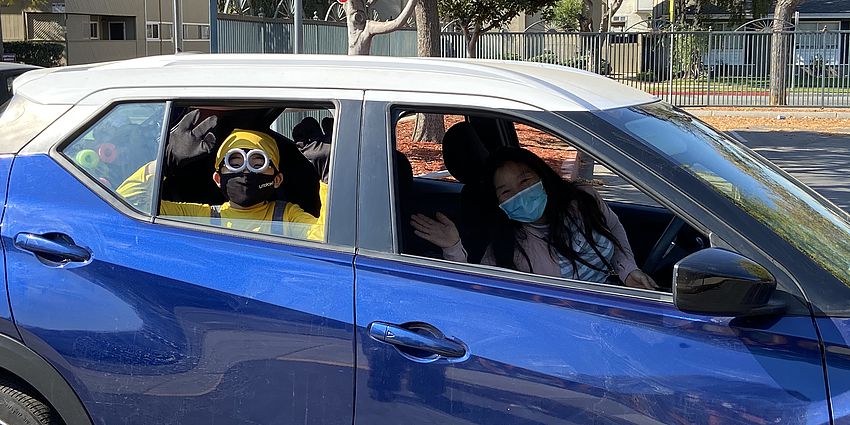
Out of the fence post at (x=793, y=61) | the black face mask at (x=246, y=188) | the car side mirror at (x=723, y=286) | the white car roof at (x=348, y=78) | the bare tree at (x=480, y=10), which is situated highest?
the bare tree at (x=480, y=10)

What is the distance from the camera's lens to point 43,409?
311 centimetres

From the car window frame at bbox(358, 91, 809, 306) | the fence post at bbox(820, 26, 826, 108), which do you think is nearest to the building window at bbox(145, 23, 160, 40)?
the fence post at bbox(820, 26, 826, 108)

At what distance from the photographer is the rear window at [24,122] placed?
3264 mm

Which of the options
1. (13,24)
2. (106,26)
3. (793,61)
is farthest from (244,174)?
(106,26)

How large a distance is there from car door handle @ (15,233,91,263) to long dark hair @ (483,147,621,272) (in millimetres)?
1432

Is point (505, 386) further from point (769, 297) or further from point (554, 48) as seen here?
point (554, 48)

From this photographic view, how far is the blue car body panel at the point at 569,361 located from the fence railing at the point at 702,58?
22.7 meters

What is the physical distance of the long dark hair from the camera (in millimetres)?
3471

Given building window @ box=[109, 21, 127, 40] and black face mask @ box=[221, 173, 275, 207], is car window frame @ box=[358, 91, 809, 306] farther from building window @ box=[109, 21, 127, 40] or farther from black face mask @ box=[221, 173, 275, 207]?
building window @ box=[109, 21, 127, 40]

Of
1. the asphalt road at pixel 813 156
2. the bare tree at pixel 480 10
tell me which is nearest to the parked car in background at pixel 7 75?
the asphalt road at pixel 813 156

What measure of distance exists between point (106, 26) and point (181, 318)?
48795 mm

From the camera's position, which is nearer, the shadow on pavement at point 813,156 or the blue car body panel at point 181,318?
the blue car body panel at point 181,318

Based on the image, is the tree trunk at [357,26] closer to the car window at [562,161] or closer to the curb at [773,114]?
the car window at [562,161]

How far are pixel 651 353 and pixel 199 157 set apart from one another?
2238mm
